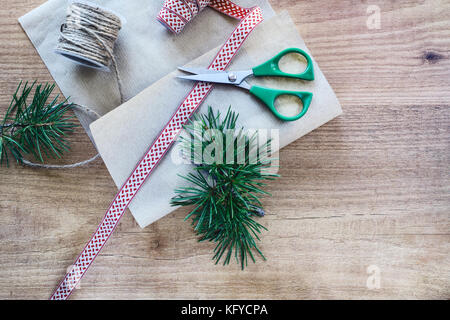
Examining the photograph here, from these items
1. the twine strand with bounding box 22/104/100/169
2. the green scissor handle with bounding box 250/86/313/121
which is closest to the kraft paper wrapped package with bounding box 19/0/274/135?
the twine strand with bounding box 22/104/100/169

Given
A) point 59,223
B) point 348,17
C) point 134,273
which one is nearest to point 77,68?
point 59,223

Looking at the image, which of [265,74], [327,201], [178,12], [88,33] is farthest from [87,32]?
[327,201]

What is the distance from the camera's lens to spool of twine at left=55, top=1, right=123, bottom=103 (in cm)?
59

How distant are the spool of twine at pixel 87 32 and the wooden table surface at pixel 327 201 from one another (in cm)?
11

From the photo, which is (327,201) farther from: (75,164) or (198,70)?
(75,164)

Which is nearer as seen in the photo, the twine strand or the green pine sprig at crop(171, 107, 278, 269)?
the green pine sprig at crop(171, 107, 278, 269)

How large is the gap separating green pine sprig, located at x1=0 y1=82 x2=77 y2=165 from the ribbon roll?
225mm

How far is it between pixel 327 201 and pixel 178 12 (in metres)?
0.42

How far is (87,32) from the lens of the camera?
594 mm

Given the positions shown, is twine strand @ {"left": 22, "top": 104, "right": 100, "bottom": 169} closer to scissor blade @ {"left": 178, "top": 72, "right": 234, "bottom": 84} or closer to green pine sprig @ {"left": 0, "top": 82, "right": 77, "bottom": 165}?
green pine sprig @ {"left": 0, "top": 82, "right": 77, "bottom": 165}

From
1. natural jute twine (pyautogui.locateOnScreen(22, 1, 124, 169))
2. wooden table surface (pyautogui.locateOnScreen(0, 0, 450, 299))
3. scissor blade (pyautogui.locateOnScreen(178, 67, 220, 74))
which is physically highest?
natural jute twine (pyautogui.locateOnScreen(22, 1, 124, 169))

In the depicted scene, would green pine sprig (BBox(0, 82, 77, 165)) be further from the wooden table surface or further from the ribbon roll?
the ribbon roll

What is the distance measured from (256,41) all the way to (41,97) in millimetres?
377

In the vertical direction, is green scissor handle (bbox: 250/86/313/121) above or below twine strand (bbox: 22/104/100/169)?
above
